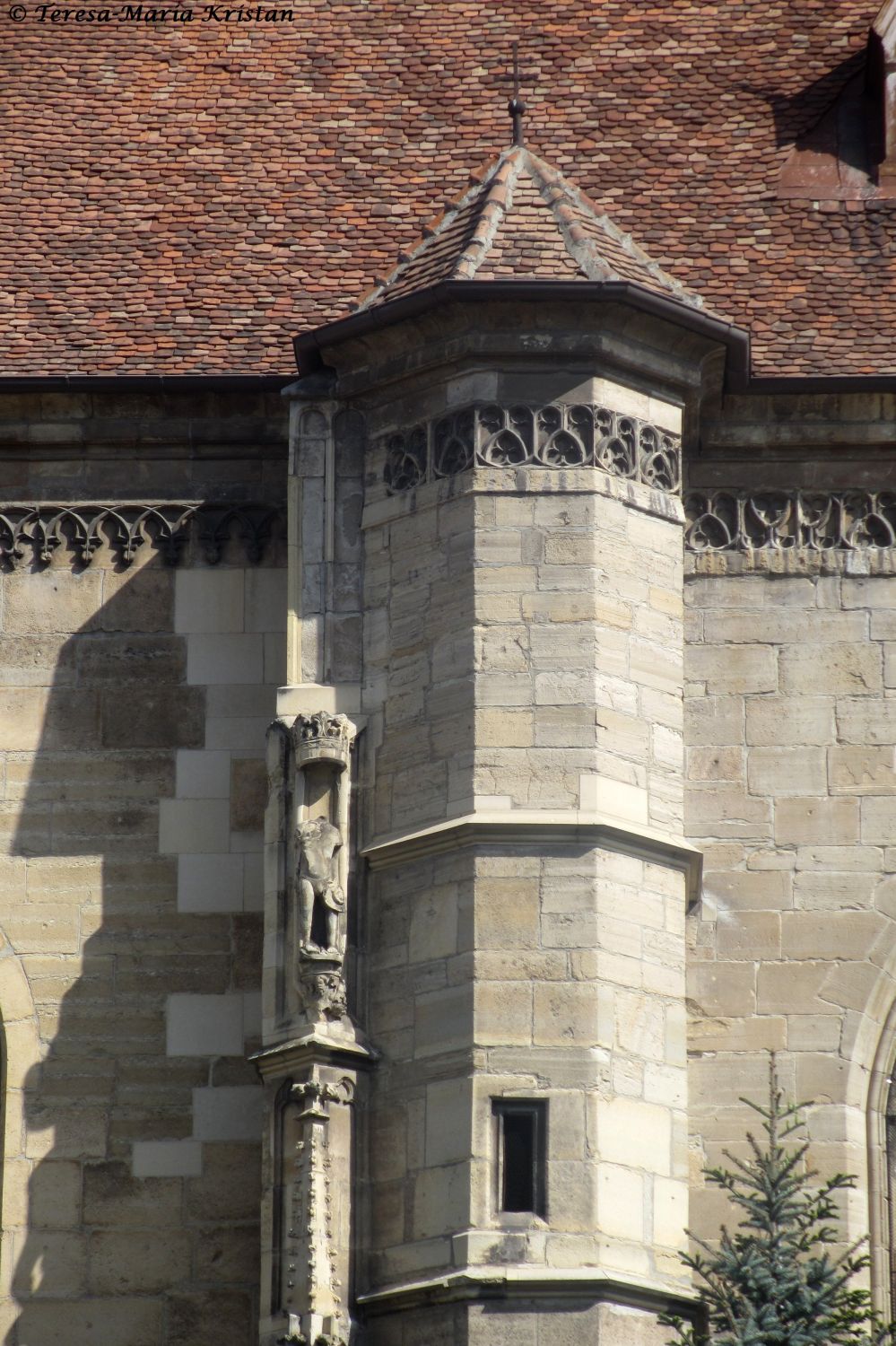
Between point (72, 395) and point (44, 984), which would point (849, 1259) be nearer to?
point (44, 984)

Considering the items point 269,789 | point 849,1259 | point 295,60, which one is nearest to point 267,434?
point 269,789

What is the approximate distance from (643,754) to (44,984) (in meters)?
3.45

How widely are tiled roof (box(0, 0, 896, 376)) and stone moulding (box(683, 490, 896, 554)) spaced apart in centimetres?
74

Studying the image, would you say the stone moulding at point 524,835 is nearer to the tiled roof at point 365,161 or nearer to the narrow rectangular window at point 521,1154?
the narrow rectangular window at point 521,1154

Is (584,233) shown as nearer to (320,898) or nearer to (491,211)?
(491,211)

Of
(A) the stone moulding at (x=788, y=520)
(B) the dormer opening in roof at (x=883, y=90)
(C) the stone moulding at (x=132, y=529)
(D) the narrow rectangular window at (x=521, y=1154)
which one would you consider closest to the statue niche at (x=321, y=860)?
(D) the narrow rectangular window at (x=521, y=1154)

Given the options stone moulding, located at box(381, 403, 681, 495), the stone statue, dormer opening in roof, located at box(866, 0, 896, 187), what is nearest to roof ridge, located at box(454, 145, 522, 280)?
stone moulding, located at box(381, 403, 681, 495)

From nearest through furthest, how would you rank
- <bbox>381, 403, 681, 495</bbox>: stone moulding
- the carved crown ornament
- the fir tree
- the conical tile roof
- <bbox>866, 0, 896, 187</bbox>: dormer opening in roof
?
the fir tree → the carved crown ornament → <bbox>381, 403, 681, 495</bbox>: stone moulding → the conical tile roof → <bbox>866, 0, 896, 187</bbox>: dormer opening in roof

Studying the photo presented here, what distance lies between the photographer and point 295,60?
2136 centimetres

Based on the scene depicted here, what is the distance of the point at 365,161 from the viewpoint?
20359 millimetres

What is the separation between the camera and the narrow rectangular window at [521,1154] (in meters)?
15.3

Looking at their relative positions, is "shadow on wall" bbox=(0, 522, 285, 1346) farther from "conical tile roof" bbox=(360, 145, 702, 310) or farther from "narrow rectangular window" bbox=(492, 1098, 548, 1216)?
"conical tile roof" bbox=(360, 145, 702, 310)

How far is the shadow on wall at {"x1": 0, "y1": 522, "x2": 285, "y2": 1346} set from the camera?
651 inches

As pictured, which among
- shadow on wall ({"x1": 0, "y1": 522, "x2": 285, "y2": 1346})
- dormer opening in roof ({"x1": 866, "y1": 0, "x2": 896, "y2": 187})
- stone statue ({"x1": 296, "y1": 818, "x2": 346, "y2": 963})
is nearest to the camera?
stone statue ({"x1": 296, "y1": 818, "x2": 346, "y2": 963})
